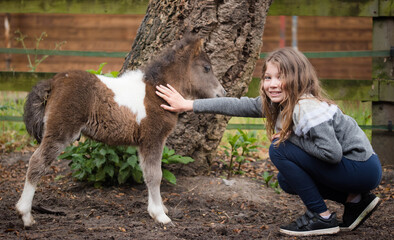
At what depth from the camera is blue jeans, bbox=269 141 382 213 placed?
12.0 ft

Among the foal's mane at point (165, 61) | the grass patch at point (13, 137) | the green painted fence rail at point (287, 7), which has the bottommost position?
the grass patch at point (13, 137)

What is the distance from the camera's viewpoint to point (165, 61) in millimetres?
4375

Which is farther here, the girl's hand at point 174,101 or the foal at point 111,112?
the girl's hand at point 174,101

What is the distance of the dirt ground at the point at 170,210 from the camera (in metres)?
3.74

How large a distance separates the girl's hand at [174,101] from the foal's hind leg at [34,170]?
0.99 meters

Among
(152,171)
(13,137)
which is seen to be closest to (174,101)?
(152,171)

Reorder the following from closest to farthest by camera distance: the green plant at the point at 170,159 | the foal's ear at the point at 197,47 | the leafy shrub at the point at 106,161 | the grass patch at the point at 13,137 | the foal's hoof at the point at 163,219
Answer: the foal's hoof at the point at 163,219 → the foal's ear at the point at 197,47 → the leafy shrub at the point at 106,161 → the green plant at the point at 170,159 → the grass patch at the point at 13,137

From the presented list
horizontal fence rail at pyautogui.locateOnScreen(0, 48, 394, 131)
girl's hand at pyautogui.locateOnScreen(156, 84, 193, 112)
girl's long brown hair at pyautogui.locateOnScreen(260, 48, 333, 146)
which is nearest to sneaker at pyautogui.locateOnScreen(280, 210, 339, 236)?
girl's long brown hair at pyautogui.locateOnScreen(260, 48, 333, 146)

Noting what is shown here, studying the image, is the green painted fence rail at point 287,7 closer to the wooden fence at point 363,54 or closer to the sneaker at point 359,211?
the wooden fence at point 363,54

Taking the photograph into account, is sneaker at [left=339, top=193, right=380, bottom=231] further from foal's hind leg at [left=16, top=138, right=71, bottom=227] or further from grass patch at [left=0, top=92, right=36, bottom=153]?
grass patch at [left=0, top=92, right=36, bottom=153]

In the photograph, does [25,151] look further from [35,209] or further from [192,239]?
[192,239]

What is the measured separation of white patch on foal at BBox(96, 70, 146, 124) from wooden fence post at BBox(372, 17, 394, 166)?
12.2 feet

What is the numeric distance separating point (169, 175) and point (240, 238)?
147cm

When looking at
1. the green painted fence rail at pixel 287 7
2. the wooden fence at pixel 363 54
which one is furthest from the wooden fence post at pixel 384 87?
the green painted fence rail at pixel 287 7
